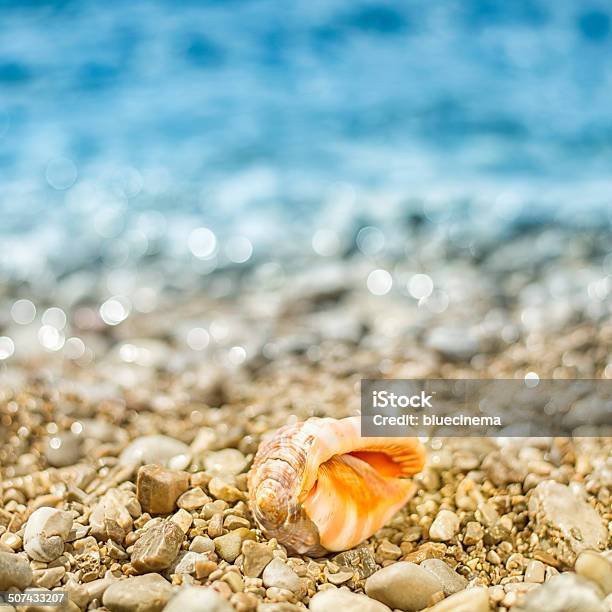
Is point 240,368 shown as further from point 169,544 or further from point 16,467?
point 169,544

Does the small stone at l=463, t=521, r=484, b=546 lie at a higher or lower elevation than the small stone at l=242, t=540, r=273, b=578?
lower

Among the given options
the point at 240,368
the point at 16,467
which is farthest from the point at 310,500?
the point at 240,368

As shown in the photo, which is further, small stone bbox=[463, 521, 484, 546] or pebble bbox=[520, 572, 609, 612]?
small stone bbox=[463, 521, 484, 546]

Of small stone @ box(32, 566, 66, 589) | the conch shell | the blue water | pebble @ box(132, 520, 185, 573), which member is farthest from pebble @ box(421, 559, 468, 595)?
the blue water

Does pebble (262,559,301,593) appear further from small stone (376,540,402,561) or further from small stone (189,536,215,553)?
small stone (376,540,402,561)

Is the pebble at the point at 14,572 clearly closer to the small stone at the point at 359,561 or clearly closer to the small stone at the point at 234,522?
the small stone at the point at 234,522
